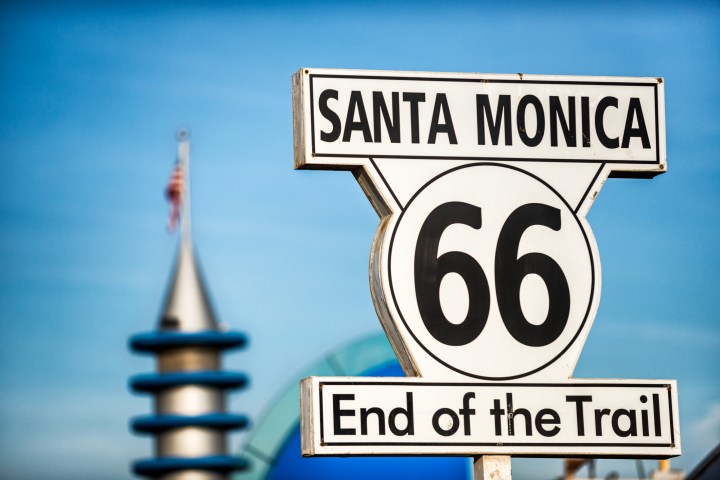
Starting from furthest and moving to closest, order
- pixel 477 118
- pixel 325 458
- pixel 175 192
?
pixel 175 192, pixel 325 458, pixel 477 118

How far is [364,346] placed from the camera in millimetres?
9047

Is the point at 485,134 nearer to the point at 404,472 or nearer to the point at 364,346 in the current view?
the point at 364,346

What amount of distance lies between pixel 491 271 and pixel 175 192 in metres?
56.7

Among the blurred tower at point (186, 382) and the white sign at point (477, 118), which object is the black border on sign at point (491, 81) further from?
the blurred tower at point (186, 382)

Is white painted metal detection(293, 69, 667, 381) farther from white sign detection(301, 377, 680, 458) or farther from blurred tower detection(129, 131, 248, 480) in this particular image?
blurred tower detection(129, 131, 248, 480)

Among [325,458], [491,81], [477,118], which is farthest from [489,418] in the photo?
[325,458]

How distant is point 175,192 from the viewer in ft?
198

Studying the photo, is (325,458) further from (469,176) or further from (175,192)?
(175,192)

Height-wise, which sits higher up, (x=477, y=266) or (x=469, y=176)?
(x=469, y=176)

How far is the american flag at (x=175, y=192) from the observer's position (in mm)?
60594

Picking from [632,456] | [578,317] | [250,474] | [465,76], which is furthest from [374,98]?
[250,474]

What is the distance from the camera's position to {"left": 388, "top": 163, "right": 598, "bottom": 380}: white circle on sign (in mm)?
4184

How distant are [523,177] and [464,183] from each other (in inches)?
7.1

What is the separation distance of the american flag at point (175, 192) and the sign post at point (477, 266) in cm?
5632
